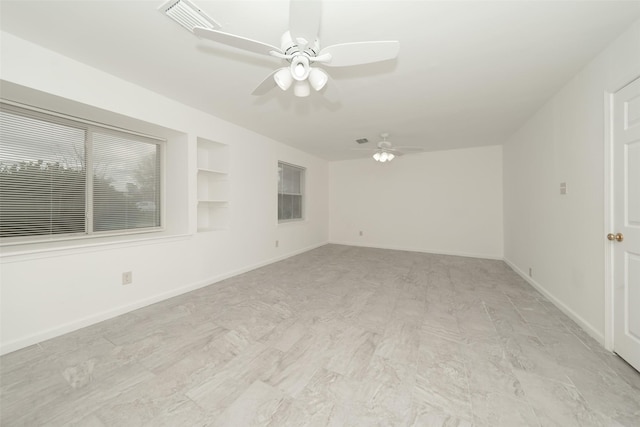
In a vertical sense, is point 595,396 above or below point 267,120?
below

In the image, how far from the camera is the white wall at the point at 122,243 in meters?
1.94

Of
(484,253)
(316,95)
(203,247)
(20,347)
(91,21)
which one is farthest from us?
(484,253)

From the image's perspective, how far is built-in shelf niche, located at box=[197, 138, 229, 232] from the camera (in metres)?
3.79

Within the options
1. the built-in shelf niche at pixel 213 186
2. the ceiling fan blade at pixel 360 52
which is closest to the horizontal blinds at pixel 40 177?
the built-in shelf niche at pixel 213 186

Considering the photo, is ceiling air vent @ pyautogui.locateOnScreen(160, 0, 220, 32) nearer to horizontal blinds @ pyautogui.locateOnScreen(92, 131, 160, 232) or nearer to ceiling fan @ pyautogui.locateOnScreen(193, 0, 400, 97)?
ceiling fan @ pyautogui.locateOnScreen(193, 0, 400, 97)

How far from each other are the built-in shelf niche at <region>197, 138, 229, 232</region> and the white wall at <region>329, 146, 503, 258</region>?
3.72 metres

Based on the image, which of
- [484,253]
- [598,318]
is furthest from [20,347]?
[484,253]

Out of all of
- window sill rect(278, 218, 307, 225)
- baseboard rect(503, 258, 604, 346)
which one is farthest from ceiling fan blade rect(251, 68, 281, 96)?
baseboard rect(503, 258, 604, 346)

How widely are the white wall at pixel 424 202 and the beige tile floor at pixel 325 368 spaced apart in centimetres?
270

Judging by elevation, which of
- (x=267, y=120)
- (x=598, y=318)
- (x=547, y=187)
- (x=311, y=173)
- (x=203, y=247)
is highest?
(x=267, y=120)

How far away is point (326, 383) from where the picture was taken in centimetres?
154

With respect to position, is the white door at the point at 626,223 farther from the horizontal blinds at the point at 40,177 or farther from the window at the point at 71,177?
the horizontal blinds at the point at 40,177

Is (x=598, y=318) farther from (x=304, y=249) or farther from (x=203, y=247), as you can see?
(x=304, y=249)

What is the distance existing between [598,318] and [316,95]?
3.50 meters
